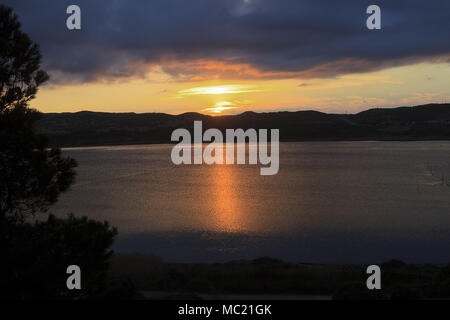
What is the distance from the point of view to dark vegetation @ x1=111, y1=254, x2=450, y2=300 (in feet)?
38.0

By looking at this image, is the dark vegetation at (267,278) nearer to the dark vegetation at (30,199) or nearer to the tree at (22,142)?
the dark vegetation at (30,199)

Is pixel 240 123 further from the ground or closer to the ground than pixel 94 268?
further from the ground

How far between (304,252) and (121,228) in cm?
1093

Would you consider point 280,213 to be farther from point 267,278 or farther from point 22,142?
point 22,142

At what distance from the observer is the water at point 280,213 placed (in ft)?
62.5

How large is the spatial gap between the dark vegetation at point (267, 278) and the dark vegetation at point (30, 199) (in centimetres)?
346

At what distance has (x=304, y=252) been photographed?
18562 millimetres

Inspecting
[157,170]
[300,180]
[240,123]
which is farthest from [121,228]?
[240,123]

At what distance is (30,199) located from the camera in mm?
7672

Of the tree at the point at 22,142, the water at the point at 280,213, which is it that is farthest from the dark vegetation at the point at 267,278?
the tree at the point at 22,142

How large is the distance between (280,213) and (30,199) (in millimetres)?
21756

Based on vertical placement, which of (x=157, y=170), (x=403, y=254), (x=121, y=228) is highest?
(x=157, y=170)
